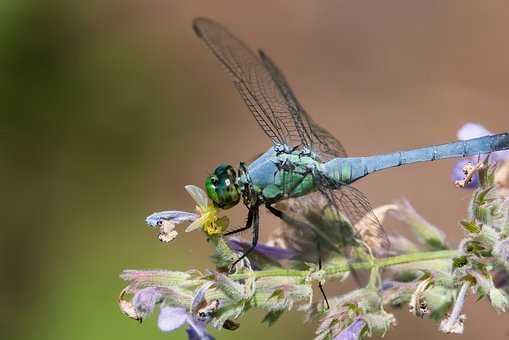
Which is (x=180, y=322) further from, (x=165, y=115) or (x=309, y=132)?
(x=165, y=115)

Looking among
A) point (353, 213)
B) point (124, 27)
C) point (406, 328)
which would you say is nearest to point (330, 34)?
point (124, 27)

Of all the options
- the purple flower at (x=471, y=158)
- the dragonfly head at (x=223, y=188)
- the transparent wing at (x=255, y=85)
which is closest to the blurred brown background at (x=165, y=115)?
the transparent wing at (x=255, y=85)

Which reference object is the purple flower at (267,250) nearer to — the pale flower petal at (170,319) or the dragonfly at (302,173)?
the dragonfly at (302,173)

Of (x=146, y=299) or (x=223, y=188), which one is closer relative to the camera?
(x=146, y=299)

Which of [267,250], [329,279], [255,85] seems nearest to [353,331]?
[329,279]

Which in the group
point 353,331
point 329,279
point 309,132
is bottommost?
point 353,331

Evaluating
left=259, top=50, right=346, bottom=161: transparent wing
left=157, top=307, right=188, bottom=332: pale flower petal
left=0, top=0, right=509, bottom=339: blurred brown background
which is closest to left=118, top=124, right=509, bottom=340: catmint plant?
left=157, top=307, right=188, bottom=332: pale flower petal
